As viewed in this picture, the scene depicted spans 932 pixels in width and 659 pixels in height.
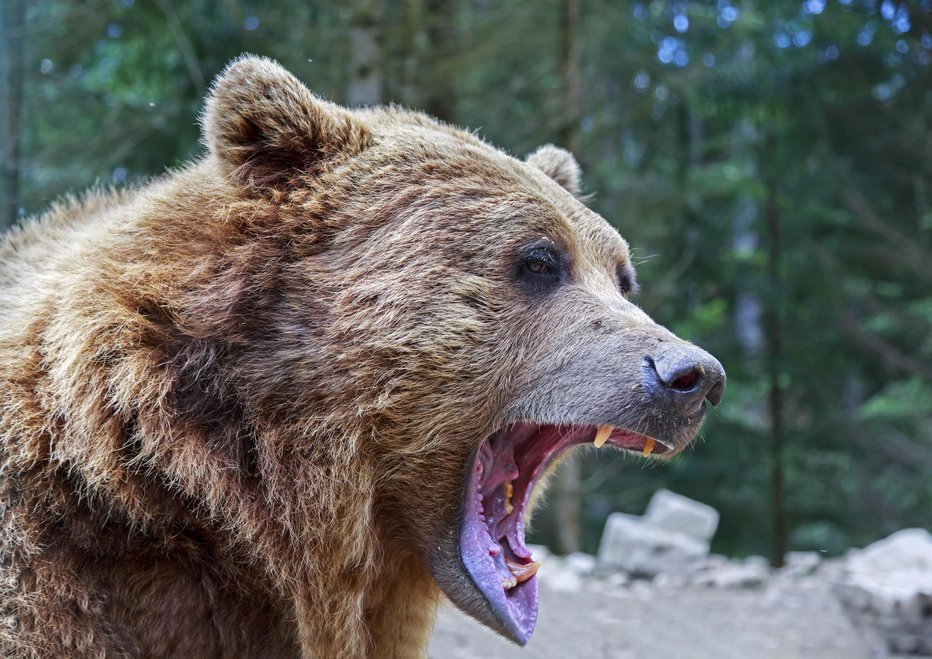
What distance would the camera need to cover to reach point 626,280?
3121 millimetres

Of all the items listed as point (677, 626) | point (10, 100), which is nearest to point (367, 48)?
point (10, 100)

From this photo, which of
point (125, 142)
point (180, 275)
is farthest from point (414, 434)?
point (125, 142)

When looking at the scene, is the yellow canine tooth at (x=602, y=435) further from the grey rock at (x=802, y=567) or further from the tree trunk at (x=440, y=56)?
the tree trunk at (x=440, y=56)

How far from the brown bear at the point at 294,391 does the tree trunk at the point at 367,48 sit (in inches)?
199

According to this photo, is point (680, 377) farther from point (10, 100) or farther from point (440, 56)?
point (440, 56)

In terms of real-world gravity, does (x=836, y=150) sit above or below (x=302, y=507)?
below

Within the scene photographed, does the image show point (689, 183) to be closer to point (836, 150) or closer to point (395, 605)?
point (836, 150)

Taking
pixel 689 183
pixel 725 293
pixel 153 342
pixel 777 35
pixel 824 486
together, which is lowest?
pixel 824 486

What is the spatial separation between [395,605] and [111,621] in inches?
31.6

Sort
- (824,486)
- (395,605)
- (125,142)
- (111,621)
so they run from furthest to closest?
(824,486) < (125,142) < (395,605) < (111,621)

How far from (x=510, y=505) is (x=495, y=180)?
3.21 ft

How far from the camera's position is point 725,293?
13.7m

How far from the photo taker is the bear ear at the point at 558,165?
3.44m

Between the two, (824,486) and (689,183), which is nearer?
(689,183)
